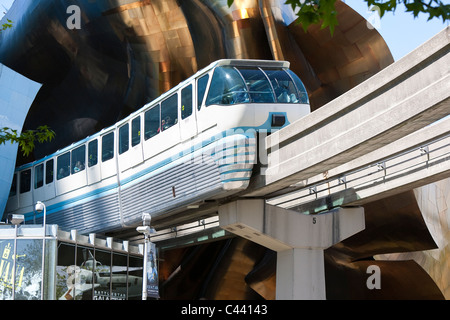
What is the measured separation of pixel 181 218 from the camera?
26.5 m

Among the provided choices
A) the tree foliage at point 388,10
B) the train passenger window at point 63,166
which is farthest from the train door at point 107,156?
the tree foliage at point 388,10

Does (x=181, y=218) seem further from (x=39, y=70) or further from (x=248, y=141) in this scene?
(x=39, y=70)

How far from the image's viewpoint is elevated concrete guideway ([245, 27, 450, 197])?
15378mm

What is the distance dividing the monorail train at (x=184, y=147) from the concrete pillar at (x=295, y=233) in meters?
1.65

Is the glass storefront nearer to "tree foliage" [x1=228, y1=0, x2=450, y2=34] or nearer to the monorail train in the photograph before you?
the monorail train

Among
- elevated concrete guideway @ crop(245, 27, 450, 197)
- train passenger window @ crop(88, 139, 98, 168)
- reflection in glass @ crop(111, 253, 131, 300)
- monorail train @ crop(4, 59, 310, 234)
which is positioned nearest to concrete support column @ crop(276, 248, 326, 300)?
elevated concrete guideway @ crop(245, 27, 450, 197)

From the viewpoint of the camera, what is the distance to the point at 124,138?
25.2 m

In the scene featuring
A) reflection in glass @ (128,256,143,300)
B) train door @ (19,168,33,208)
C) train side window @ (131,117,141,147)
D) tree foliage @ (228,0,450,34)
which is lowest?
A: reflection in glass @ (128,256,143,300)

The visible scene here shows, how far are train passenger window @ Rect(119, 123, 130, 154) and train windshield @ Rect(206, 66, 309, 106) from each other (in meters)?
5.10

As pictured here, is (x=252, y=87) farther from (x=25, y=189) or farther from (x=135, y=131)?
(x=25, y=189)

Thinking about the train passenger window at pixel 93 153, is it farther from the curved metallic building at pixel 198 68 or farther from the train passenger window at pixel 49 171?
the curved metallic building at pixel 198 68

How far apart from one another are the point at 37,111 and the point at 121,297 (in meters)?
17.6

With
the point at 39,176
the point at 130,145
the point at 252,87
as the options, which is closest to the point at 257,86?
the point at 252,87
